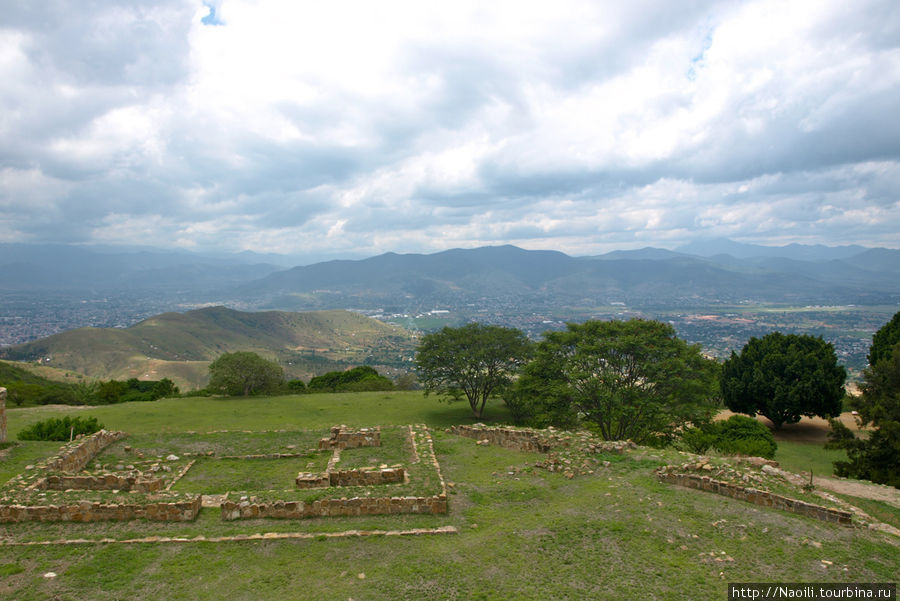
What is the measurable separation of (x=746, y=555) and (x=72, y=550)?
1712cm

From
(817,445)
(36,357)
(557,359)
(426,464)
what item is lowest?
(36,357)

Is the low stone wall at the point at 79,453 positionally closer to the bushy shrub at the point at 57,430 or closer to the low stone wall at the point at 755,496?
the bushy shrub at the point at 57,430

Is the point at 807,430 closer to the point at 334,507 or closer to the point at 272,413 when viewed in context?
the point at 334,507

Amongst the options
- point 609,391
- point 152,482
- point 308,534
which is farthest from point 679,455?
point 152,482

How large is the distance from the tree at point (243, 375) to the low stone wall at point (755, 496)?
135 ft

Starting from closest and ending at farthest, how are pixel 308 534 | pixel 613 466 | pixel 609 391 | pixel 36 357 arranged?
pixel 308 534 < pixel 613 466 < pixel 609 391 < pixel 36 357

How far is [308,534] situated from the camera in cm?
1252

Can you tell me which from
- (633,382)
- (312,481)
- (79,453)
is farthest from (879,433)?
(79,453)

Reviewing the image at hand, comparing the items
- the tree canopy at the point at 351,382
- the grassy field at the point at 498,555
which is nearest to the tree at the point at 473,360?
the tree canopy at the point at 351,382

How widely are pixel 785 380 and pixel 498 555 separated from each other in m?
35.7

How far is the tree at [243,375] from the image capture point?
45303 mm

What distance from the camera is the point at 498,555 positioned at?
11133 mm

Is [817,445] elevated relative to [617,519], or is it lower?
lower

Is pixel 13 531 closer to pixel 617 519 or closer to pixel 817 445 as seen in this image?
pixel 617 519
